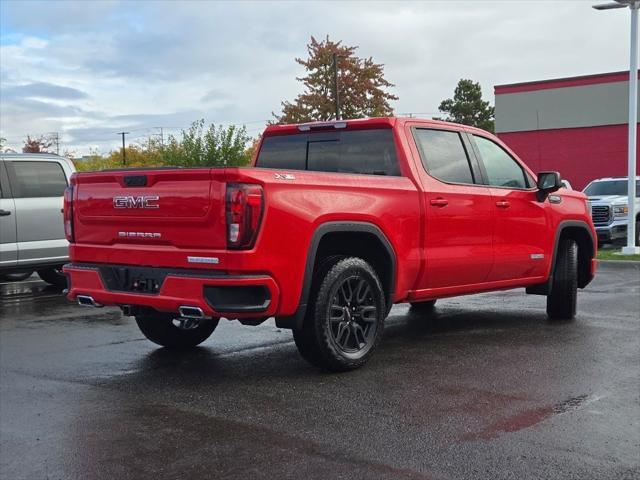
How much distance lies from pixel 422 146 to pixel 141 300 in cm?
281

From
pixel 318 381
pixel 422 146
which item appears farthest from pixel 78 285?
pixel 422 146

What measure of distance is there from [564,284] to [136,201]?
480 cm

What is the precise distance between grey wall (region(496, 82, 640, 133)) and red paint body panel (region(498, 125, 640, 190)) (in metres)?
0.38

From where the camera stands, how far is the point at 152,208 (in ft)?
18.6

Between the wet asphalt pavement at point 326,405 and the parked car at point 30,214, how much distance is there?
107 inches

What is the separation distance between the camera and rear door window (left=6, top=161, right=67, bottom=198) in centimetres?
1102

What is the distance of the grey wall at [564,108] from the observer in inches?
1607

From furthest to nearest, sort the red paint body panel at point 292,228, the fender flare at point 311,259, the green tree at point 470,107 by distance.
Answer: the green tree at point 470,107, the fender flare at point 311,259, the red paint body panel at point 292,228

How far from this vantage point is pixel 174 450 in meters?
4.34

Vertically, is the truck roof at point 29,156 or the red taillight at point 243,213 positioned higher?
the truck roof at point 29,156

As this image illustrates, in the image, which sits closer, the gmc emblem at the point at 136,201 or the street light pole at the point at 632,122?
the gmc emblem at the point at 136,201

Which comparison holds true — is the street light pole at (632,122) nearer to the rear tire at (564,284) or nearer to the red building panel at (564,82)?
the rear tire at (564,284)

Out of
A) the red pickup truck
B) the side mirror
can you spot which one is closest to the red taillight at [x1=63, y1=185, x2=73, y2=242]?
the red pickup truck

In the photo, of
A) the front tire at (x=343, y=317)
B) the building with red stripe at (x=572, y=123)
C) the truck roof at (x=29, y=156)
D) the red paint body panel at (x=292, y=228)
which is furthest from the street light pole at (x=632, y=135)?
the building with red stripe at (x=572, y=123)
